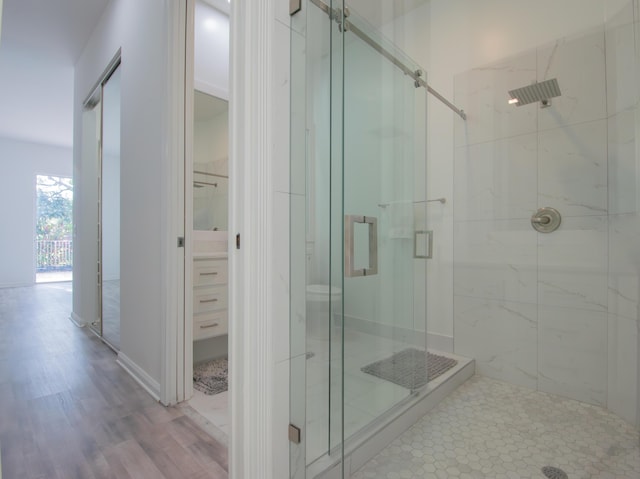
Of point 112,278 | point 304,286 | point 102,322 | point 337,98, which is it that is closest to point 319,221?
point 304,286

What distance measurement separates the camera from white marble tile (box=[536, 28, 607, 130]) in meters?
1.85

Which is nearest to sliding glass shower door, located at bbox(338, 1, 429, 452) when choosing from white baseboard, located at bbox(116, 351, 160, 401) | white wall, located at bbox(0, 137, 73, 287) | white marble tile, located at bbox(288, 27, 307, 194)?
white marble tile, located at bbox(288, 27, 307, 194)

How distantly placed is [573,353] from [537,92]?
4.95 feet

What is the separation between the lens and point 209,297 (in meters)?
2.39

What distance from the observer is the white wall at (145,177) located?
188 cm

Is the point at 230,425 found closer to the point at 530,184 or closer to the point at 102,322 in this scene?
the point at 530,184

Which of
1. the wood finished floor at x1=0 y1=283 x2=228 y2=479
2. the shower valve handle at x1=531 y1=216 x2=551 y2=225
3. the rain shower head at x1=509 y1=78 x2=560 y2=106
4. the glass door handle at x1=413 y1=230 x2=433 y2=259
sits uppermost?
the rain shower head at x1=509 y1=78 x2=560 y2=106

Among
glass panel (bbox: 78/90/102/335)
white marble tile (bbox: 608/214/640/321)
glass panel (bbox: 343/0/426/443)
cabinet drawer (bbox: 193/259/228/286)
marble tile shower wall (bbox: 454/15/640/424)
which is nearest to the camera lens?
glass panel (bbox: 343/0/426/443)

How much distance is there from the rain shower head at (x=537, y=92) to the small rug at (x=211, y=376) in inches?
99.4

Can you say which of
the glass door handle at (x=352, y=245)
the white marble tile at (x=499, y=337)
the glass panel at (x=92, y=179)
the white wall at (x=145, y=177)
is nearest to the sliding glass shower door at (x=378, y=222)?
the glass door handle at (x=352, y=245)

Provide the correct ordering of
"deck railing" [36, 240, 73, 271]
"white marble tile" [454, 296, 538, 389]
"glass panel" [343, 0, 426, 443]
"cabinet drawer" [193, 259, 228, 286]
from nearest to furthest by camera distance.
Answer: "glass panel" [343, 0, 426, 443], "white marble tile" [454, 296, 538, 389], "cabinet drawer" [193, 259, 228, 286], "deck railing" [36, 240, 73, 271]

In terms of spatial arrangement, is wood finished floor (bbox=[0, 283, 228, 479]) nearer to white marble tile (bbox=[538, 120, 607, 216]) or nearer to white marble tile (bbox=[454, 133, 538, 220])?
white marble tile (bbox=[454, 133, 538, 220])

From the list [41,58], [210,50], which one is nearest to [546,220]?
[210,50]

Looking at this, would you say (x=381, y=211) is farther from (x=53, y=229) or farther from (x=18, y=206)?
(x=53, y=229)
